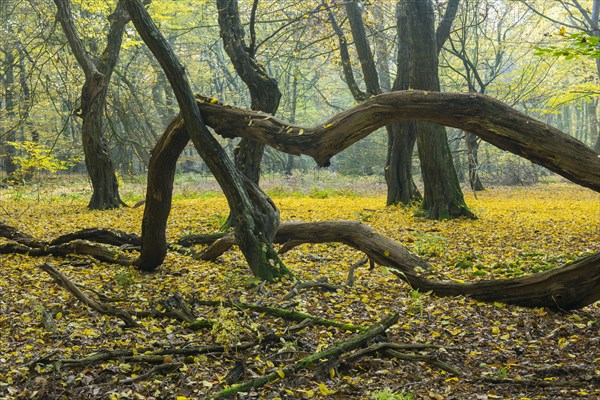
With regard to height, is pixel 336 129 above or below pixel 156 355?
above

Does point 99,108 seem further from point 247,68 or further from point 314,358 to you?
point 314,358

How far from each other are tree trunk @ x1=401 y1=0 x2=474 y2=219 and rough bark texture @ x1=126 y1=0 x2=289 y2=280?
19.4 feet

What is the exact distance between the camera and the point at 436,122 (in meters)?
4.95

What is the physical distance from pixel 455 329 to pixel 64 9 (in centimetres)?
985

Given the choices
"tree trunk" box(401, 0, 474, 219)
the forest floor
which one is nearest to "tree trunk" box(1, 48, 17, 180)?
the forest floor

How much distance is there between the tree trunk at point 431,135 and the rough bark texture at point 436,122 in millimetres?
6344

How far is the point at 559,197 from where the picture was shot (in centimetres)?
1688

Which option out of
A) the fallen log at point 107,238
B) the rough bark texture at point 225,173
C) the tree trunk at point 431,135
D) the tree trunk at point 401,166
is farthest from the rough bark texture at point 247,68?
the tree trunk at point 401,166

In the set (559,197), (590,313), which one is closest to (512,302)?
(590,313)

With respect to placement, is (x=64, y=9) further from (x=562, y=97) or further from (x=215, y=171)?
(x=562, y=97)

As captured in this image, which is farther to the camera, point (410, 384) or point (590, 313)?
point (590, 313)

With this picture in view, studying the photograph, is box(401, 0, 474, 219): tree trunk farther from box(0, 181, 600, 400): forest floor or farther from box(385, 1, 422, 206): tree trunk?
box(0, 181, 600, 400): forest floor

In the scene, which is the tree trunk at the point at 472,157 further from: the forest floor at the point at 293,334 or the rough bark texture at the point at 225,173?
the rough bark texture at the point at 225,173

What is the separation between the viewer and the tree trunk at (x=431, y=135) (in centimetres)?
1124
